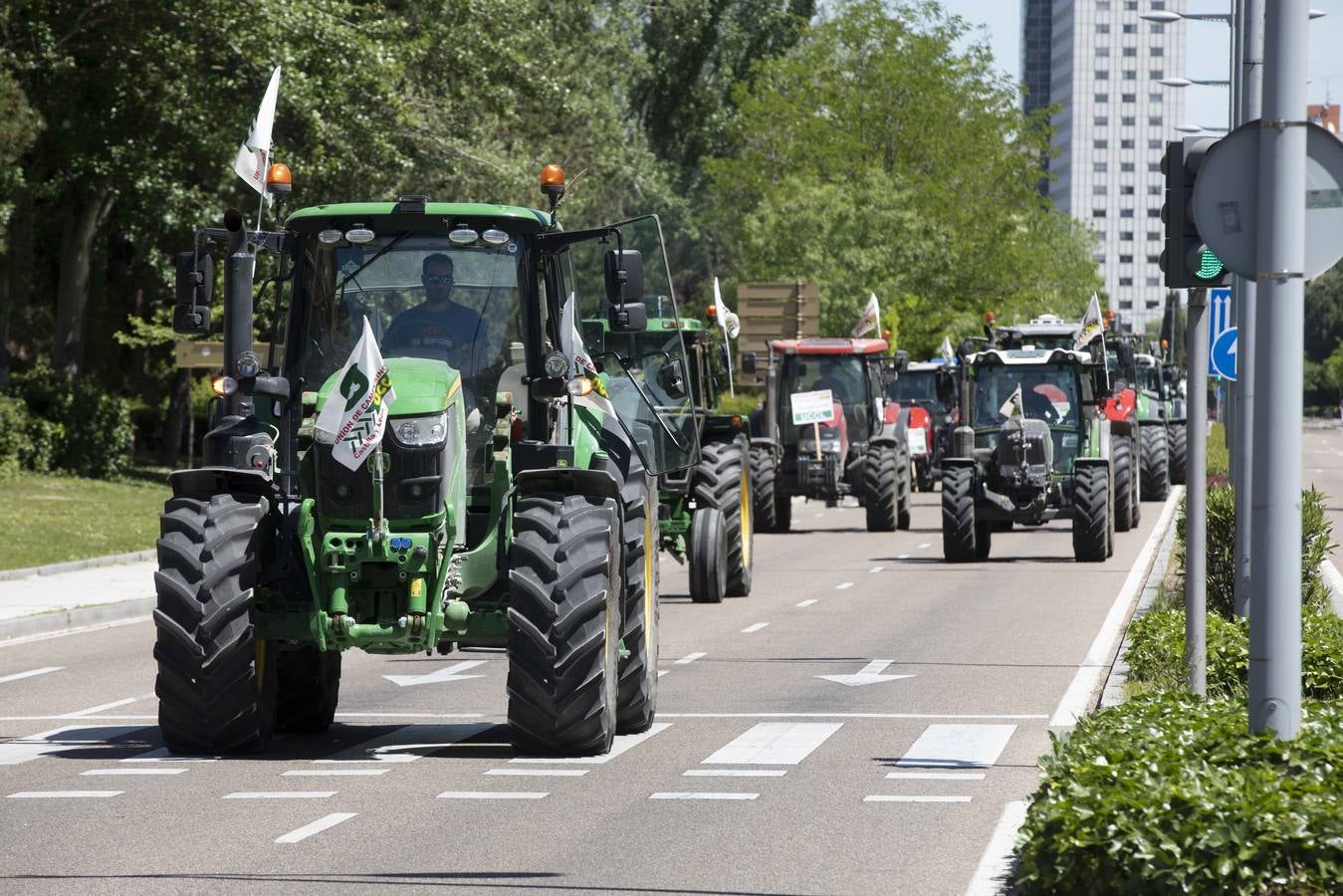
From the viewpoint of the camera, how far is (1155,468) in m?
39.2

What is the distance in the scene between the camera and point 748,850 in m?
8.08

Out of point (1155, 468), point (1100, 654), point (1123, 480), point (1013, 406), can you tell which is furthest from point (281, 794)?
point (1155, 468)

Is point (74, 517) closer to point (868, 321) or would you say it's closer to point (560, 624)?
point (868, 321)

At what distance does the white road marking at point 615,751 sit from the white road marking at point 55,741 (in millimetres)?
2491

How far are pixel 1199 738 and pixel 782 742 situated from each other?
420 centimetres

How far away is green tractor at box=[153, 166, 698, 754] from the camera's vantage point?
1016cm

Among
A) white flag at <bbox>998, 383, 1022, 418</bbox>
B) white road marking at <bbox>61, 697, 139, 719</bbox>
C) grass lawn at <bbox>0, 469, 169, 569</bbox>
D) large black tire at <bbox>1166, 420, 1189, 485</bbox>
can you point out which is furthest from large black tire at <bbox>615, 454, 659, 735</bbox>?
large black tire at <bbox>1166, 420, 1189, 485</bbox>

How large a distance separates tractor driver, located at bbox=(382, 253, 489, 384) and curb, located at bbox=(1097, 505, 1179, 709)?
11.7 ft

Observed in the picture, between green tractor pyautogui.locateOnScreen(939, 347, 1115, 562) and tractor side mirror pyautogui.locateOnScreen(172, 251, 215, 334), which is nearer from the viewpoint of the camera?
tractor side mirror pyautogui.locateOnScreen(172, 251, 215, 334)

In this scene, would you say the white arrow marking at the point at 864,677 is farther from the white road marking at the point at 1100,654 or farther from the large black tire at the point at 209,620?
the large black tire at the point at 209,620

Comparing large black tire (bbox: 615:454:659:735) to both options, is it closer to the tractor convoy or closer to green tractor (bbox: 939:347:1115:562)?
the tractor convoy

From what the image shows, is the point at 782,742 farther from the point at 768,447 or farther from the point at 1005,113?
the point at 1005,113

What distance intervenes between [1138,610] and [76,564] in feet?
38.9

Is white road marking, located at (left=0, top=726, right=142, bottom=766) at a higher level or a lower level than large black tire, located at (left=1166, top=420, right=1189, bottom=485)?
lower
